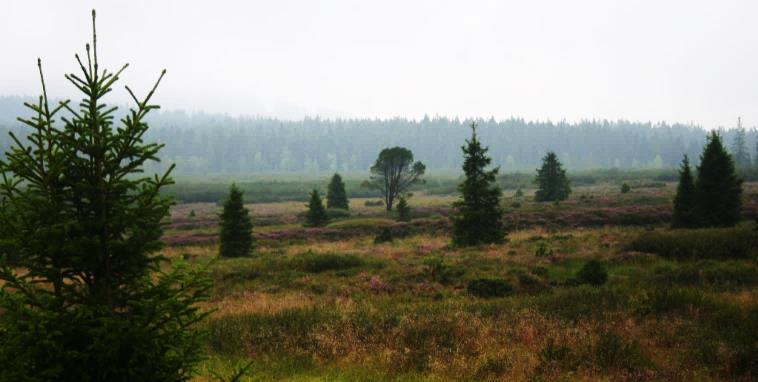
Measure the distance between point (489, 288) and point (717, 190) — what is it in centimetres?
2099

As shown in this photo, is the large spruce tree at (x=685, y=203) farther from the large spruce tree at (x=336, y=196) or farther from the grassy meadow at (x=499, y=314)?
the large spruce tree at (x=336, y=196)

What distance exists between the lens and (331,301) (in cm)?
1523

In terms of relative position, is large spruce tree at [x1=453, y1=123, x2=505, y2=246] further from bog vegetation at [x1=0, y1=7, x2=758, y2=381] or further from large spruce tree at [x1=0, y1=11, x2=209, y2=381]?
large spruce tree at [x1=0, y1=11, x2=209, y2=381]

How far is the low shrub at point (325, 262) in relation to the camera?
21.5 m

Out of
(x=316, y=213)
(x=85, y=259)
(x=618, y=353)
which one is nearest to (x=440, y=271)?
(x=618, y=353)

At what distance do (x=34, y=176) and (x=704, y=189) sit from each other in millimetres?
33286

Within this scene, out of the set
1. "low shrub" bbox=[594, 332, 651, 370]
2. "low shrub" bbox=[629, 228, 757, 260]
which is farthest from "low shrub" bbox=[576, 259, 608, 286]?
"low shrub" bbox=[594, 332, 651, 370]

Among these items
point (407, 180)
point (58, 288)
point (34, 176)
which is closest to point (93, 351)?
point (58, 288)

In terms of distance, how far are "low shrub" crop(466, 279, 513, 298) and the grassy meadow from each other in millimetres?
43

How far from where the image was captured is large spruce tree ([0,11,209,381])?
429 centimetres

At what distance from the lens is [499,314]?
468 inches

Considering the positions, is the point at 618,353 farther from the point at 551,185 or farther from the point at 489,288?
the point at 551,185

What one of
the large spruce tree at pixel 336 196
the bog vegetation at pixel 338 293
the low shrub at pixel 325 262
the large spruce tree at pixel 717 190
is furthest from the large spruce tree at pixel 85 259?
the large spruce tree at pixel 336 196

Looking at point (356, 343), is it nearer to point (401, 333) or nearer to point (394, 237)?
point (401, 333)
